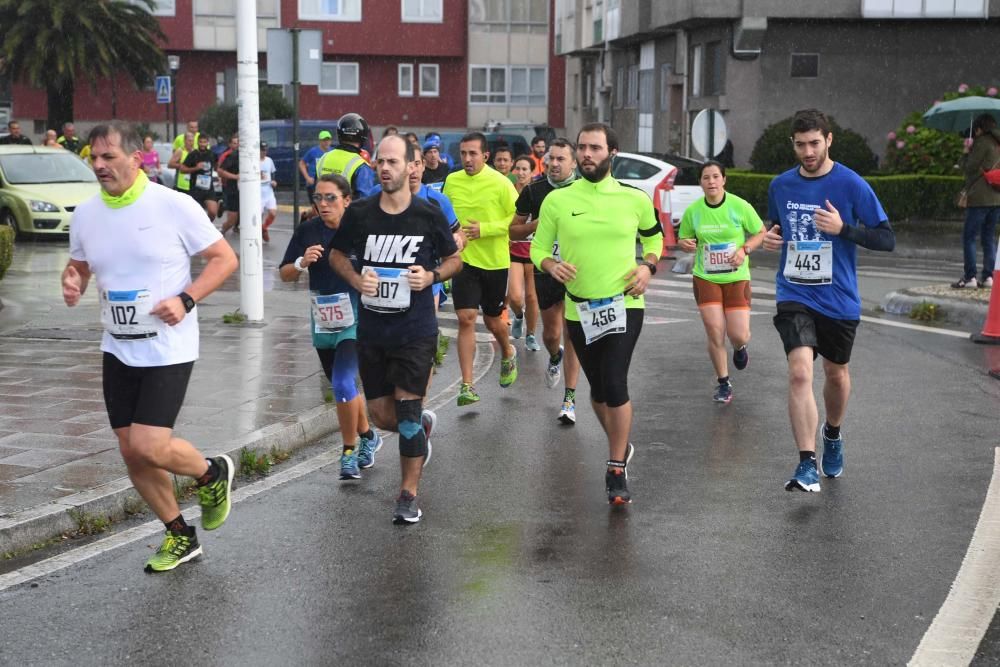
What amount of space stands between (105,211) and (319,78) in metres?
13.4

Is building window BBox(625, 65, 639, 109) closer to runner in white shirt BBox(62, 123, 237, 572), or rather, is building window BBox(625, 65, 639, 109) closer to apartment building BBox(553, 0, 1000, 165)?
apartment building BBox(553, 0, 1000, 165)

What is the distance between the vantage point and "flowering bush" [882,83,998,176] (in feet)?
93.1

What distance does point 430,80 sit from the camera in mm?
59375

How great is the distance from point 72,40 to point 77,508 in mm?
41582

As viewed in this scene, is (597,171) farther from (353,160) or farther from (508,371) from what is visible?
(508,371)

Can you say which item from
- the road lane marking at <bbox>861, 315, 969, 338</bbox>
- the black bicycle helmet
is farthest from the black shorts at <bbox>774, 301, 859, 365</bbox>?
the road lane marking at <bbox>861, 315, 969, 338</bbox>

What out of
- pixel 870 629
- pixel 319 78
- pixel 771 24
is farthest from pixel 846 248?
pixel 771 24

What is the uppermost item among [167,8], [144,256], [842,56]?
[167,8]

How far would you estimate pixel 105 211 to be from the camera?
596cm

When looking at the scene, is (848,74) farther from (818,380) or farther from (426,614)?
(426,614)

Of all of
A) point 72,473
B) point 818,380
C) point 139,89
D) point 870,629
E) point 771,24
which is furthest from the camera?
point 139,89

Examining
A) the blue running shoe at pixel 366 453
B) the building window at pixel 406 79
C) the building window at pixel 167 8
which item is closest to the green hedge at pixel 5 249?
the blue running shoe at pixel 366 453

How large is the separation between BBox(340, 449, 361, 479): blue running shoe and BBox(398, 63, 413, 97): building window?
52374 millimetres

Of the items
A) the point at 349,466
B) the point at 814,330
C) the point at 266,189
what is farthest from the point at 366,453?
the point at 266,189
